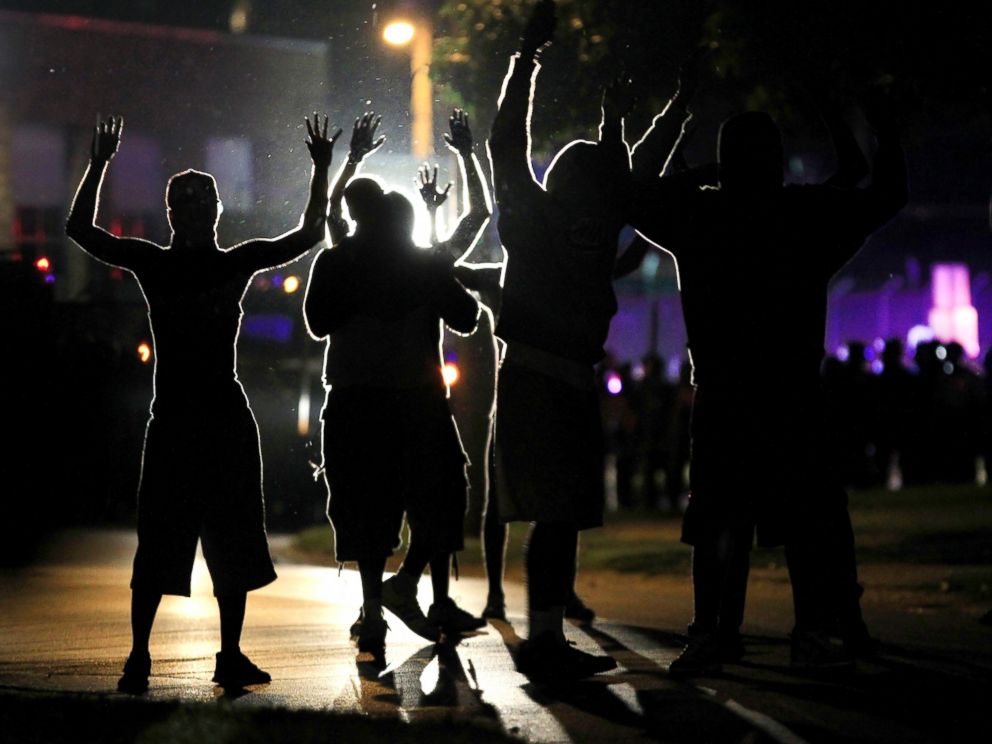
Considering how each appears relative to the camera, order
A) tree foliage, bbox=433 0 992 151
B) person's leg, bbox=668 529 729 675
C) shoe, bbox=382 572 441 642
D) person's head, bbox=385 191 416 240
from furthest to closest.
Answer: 1. tree foliage, bbox=433 0 992 151
2. shoe, bbox=382 572 441 642
3. person's head, bbox=385 191 416 240
4. person's leg, bbox=668 529 729 675

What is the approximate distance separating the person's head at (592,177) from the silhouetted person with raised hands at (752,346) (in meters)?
0.10

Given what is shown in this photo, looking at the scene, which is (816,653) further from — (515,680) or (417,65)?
(417,65)

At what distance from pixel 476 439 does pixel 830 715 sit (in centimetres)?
799

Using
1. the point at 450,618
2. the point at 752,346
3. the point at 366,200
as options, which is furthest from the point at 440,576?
the point at 752,346

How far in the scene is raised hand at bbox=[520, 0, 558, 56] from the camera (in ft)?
22.9

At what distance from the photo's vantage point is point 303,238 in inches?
273

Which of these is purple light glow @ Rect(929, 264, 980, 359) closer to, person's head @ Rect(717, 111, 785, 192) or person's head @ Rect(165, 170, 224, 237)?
person's head @ Rect(717, 111, 785, 192)

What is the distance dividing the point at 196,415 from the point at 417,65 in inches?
165

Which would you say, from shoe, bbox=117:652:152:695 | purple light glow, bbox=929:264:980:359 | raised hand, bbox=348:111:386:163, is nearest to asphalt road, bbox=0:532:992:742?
shoe, bbox=117:652:152:695

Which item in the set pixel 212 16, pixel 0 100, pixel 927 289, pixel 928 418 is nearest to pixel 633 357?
pixel 927 289

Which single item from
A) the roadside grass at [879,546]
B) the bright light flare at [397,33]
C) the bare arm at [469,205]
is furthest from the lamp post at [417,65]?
the roadside grass at [879,546]

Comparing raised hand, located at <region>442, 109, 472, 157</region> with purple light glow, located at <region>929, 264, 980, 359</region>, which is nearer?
raised hand, located at <region>442, 109, 472, 157</region>

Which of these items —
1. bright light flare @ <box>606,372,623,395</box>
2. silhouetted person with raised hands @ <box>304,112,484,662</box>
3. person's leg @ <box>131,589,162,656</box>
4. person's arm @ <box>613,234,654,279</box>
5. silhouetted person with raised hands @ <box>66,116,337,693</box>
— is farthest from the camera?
bright light flare @ <box>606,372,623,395</box>

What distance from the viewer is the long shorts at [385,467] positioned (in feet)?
25.6
